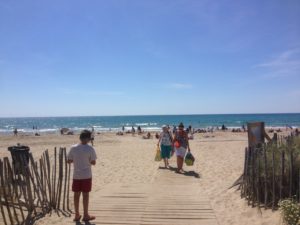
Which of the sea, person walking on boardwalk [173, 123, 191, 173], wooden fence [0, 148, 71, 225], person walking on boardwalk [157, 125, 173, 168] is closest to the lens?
wooden fence [0, 148, 71, 225]

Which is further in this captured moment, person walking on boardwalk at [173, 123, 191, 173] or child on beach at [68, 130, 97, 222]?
person walking on boardwalk at [173, 123, 191, 173]

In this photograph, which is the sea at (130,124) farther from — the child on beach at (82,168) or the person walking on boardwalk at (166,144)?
the child on beach at (82,168)

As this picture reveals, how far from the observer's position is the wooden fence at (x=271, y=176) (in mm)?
6680

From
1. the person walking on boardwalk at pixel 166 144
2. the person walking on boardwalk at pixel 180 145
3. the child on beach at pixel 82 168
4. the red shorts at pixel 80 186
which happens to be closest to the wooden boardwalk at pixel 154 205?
the child on beach at pixel 82 168

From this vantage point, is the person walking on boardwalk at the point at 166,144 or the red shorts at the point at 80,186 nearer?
the red shorts at the point at 80,186

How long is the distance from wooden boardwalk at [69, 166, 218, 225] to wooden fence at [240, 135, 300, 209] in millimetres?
959

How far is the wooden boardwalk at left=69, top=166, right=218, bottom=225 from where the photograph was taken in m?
6.52

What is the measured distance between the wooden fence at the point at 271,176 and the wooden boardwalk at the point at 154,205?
96 cm

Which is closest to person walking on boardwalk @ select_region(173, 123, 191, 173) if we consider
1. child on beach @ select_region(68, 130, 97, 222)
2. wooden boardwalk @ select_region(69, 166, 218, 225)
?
wooden boardwalk @ select_region(69, 166, 218, 225)

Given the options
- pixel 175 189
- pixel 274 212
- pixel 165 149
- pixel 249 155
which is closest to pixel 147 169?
pixel 165 149

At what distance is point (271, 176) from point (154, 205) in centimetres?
236

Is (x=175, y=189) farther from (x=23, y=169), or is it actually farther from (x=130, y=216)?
(x=23, y=169)

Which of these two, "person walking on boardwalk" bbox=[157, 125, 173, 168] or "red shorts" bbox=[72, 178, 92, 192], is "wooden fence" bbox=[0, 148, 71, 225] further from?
"person walking on boardwalk" bbox=[157, 125, 173, 168]

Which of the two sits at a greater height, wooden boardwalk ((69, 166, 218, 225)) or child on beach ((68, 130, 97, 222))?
child on beach ((68, 130, 97, 222))
